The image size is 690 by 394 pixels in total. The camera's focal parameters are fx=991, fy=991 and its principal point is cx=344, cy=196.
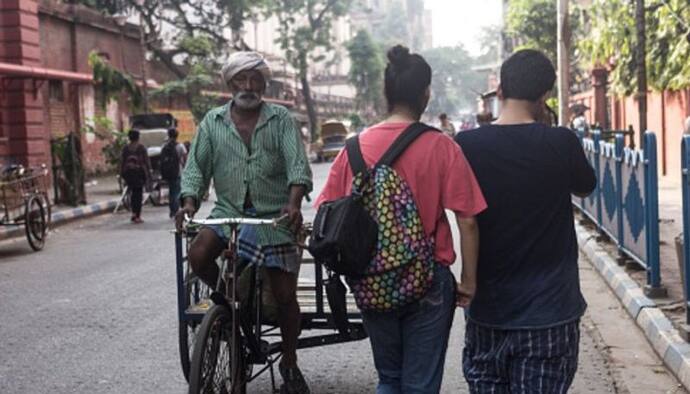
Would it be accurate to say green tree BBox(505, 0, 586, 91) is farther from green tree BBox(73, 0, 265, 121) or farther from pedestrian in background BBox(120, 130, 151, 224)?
pedestrian in background BBox(120, 130, 151, 224)

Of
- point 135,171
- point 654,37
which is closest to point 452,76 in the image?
point 654,37

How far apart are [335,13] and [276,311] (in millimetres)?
49351

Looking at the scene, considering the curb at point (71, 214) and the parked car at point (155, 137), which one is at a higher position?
the parked car at point (155, 137)

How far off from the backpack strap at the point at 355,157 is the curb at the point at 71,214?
12401 millimetres

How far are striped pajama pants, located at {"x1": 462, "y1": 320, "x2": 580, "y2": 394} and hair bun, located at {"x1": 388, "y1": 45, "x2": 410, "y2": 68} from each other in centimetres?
100

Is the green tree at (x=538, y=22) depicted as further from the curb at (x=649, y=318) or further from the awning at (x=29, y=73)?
the curb at (x=649, y=318)

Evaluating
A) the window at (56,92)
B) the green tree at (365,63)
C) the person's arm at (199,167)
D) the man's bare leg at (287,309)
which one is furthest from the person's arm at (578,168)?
the green tree at (365,63)

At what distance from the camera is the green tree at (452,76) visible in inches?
5335

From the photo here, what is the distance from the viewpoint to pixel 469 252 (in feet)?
11.4

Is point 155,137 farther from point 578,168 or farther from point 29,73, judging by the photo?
point 578,168

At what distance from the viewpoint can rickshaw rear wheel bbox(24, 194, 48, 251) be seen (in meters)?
12.8

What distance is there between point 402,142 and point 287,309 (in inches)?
68.0

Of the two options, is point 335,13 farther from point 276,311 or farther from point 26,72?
point 276,311

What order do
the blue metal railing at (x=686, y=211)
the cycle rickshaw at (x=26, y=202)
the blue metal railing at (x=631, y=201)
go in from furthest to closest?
the cycle rickshaw at (x=26, y=202)
the blue metal railing at (x=631, y=201)
the blue metal railing at (x=686, y=211)
